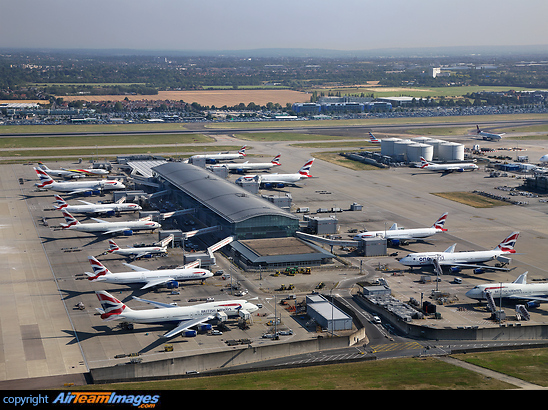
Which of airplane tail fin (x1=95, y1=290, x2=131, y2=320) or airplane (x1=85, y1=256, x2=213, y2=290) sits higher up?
airplane tail fin (x1=95, y1=290, x2=131, y2=320)

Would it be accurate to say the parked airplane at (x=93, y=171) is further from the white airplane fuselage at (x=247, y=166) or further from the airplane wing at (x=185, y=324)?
the airplane wing at (x=185, y=324)

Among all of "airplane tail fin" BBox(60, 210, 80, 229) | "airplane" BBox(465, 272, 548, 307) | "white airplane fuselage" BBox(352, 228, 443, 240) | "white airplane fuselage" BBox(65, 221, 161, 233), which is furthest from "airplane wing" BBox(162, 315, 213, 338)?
"airplane tail fin" BBox(60, 210, 80, 229)

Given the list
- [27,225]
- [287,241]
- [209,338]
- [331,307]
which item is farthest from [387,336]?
[27,225]

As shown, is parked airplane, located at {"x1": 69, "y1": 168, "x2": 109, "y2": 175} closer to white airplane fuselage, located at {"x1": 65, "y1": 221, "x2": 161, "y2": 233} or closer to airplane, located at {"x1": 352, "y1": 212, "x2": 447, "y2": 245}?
white airplane fuselage, located at {"x1": 65, "y1": 221, "x2": 161, "y2": 233}

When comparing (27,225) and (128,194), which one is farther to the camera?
(128,194)

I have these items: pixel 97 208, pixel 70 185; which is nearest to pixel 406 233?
pixel 97 208

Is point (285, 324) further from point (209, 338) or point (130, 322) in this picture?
point (130, 322)
